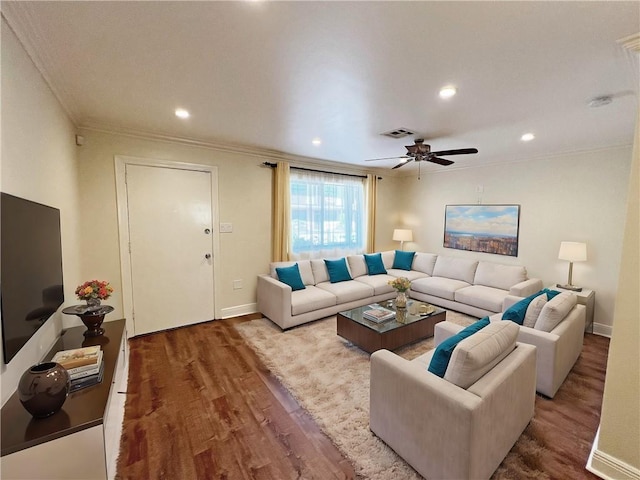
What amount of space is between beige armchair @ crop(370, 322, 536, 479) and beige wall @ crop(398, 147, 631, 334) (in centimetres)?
295

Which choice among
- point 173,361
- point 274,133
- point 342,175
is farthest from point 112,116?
point 342,175

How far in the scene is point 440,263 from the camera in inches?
206

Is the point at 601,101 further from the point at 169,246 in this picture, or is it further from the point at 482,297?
the point at 169,246

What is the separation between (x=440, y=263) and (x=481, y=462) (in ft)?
13.3

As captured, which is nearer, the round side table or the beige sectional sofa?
the round side table

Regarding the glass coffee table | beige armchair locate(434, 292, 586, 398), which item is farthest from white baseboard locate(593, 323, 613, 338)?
the glass coffee table

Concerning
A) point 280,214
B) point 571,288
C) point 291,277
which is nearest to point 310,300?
point 291,277

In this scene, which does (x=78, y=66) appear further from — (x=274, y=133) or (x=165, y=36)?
(x=274, y=133)

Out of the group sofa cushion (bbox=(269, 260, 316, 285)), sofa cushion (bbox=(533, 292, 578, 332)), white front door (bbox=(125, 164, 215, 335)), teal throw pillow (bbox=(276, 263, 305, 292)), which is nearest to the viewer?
sofa cushion (bbox=(533, 292, 578, 332))

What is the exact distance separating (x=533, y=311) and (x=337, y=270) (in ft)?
8.88

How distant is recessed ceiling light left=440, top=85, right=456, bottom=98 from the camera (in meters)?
2.20

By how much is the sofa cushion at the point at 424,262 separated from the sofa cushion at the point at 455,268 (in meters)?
0.10

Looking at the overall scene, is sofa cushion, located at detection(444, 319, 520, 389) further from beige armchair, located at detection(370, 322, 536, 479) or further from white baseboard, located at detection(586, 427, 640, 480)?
white baseboard, located at detection(586, 427, 640, 480)

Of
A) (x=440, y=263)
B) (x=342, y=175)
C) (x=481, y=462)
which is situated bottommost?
(x=481, y=462)
